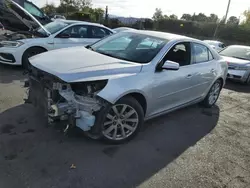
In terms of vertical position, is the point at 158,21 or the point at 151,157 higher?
the point at 158,21

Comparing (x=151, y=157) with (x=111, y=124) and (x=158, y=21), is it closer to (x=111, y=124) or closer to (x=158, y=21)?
(x=111, y=124)

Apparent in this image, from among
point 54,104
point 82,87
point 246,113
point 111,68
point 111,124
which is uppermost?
point 111,68

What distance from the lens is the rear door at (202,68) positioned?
4488 mm

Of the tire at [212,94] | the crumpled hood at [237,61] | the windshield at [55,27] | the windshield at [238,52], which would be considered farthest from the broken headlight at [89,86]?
the windshield at [238,52]

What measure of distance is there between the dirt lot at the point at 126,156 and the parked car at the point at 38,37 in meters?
2.28

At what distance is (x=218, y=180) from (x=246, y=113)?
313 cm

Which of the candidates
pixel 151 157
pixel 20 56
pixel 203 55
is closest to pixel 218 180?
pixel 151 157

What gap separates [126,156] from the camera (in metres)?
3.18

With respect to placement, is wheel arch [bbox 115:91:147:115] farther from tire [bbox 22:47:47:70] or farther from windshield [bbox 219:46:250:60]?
windshield [bbox 219:46:250:60]

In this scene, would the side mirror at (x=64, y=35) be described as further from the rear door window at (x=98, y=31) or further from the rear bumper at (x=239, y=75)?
the rear bumper at (x=239, y=75)

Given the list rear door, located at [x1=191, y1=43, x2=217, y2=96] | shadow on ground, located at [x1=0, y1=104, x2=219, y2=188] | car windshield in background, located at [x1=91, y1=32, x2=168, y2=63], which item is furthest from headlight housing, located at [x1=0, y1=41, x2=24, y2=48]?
rear door, located at [x1=191, y1=43, x2=217, y2=96]

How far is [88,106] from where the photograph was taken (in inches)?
119

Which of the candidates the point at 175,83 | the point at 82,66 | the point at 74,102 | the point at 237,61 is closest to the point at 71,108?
the point at 74,102

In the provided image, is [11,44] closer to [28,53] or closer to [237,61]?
[28,53]
